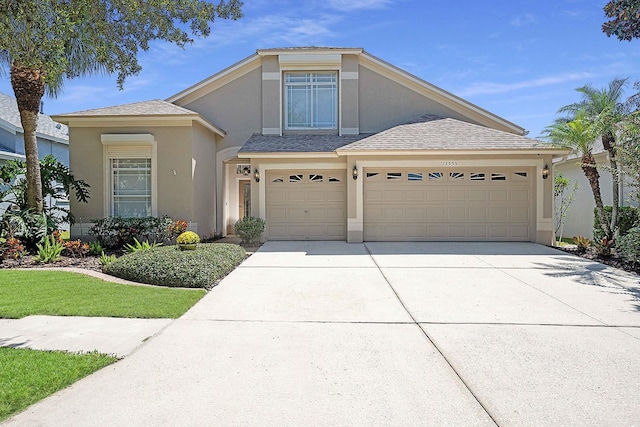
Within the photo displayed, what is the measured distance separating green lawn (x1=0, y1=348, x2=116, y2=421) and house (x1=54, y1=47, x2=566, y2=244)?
906cm

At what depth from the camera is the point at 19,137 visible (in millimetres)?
18203

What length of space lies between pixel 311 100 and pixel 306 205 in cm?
Result: 448

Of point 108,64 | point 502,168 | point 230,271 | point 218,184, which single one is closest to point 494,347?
point 230,271

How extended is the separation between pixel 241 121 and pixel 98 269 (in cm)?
866

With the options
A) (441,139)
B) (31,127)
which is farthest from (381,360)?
(31,127)

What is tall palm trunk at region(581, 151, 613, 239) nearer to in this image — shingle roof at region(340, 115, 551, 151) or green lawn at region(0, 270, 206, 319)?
shingle roof at region(340, 115, 551, 151)

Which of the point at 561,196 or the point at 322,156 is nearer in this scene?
the point at 322,156

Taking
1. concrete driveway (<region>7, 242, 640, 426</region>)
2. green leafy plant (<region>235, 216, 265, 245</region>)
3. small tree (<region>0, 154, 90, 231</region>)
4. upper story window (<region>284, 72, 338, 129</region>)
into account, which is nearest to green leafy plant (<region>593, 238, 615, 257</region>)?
concrete driveway (<region>7, 242, 640, 426</region>)

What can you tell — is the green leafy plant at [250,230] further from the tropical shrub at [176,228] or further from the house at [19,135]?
the house at [19,135]

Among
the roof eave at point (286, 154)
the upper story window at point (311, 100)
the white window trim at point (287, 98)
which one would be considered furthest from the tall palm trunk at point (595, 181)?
the upper story window at point (311, 100)

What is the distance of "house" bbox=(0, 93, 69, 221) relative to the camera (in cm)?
1731

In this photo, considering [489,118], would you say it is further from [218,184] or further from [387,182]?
[218,184]

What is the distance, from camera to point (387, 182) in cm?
1391

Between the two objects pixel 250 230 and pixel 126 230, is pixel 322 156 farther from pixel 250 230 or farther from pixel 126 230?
pixel 126 230
